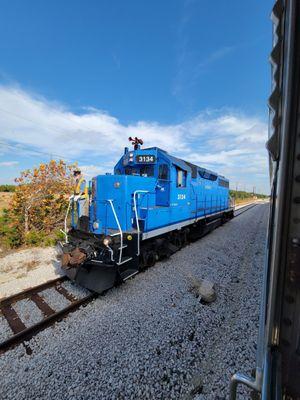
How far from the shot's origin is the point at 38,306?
14.1 feet

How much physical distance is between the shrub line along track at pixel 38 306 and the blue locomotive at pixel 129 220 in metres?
0.39

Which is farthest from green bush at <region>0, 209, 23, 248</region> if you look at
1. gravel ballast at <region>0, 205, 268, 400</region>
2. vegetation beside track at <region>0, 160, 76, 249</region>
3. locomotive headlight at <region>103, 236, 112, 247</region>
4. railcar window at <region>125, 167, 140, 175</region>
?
locomotive headlight at <region>103, 236, 112, 247</region>

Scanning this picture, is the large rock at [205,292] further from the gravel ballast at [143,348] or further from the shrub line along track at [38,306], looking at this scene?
the shrub line along track at [38,306]

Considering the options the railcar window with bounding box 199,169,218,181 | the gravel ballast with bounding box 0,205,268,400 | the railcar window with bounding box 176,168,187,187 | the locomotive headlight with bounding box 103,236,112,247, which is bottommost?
the gravel ballast with bounding box 0,205,268,400

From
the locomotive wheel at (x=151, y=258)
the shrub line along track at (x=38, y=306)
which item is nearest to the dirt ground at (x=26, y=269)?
the shrub line along track at (x=38, y=306)

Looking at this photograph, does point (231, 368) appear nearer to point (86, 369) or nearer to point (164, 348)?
point (164, 348)

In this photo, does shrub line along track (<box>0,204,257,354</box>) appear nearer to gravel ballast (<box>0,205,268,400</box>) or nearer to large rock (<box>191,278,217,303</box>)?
gravel ballast (<box>0,205,268,400</box>)

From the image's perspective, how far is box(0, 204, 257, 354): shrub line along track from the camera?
340 centimetres

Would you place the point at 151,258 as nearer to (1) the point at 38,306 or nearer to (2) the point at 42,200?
(1) the point at 38,306

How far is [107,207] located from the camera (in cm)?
548

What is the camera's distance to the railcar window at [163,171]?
6543mm

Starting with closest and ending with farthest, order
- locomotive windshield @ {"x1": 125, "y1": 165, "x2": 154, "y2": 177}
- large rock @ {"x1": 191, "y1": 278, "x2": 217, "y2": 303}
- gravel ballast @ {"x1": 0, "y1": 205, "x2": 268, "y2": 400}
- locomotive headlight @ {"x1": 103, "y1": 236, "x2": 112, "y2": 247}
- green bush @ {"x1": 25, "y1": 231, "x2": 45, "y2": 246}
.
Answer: gravel ballast @ {"x1": 0, "y1": 205, "x2": 268, "y2": 400}
locomotive headlight @ {"x1": 103, "y1": 236, "x2": 112, "y2": 247}
large rock @ {"x1": 191, "y1": 278, "x2": 217, "y2": 303}
locomotive windshield @ {"x1": 125, "y1": 165, "x2": 154, "y2": 177}
green bush @ {"x1": 25, "y1": 231, "x2": 45, "y2": 246}

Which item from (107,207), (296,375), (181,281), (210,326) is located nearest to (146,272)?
(181,281)

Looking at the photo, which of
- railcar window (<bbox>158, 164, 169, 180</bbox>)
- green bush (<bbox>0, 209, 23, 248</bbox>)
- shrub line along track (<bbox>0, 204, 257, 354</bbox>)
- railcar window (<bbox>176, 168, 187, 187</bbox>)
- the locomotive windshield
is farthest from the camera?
green bush (<bbox>0, 209, 23, 248</bbox>)
